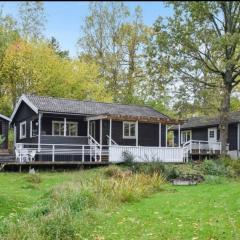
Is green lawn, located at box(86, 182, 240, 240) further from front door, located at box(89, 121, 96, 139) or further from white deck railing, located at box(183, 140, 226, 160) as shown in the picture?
white deck railing, located at box(183, 140, 226, 160)

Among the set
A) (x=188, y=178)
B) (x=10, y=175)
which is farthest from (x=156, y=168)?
(x=10, y=175)

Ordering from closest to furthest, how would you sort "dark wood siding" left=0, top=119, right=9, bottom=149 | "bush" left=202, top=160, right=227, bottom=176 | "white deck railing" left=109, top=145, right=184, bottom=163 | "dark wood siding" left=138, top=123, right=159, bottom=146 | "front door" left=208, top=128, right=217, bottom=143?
"bush" left=202, top=160, right=227, bottom=176
"white deck railing" left=109, top=145, right=184, bottom=163
"dark wood siding" left=138, top=123, right=159, bottom=146
"dark wood siding" left=0, top=119, right=9, bottom=149
"front door" left=208, top=128, right=217, bottom=143

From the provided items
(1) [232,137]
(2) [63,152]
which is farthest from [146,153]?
(1) [232,137]

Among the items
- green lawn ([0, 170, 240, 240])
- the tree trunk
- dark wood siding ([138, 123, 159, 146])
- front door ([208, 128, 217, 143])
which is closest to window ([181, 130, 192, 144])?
front door ([208, 128, 217, 143])

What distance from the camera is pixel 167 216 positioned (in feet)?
36.3

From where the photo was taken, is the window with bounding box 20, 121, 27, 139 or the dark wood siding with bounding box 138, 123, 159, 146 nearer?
the dark wood siding with bounding box 138, 123, 159, 146

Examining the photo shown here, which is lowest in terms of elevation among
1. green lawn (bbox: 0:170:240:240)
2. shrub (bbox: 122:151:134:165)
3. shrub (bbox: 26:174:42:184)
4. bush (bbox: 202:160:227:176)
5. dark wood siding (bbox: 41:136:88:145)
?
green lawn (bbox: 0:170:240:240)

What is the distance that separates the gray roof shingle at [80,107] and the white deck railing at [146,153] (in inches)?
142

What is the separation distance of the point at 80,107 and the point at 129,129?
12.3ft

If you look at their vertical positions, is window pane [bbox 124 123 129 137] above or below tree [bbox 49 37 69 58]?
below

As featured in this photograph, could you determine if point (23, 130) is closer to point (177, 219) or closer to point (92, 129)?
point (92, 129)

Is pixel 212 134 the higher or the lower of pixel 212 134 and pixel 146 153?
the higher

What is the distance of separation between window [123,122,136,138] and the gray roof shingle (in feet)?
2.89

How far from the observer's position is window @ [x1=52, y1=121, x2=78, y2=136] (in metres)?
29.7
